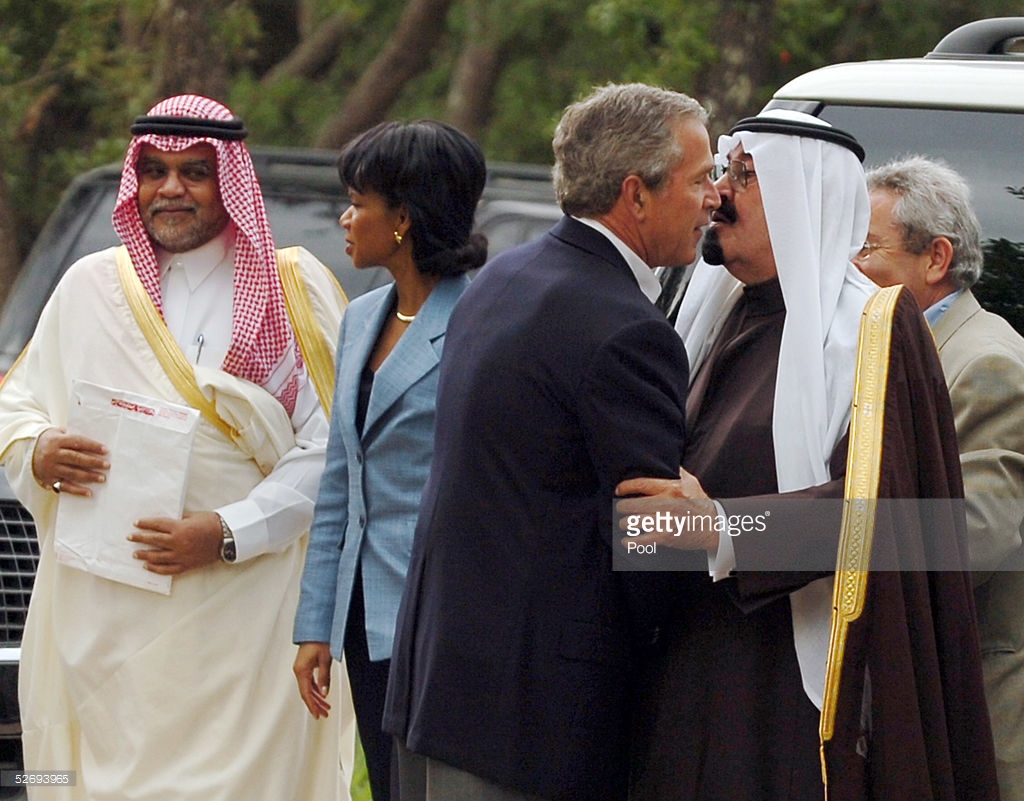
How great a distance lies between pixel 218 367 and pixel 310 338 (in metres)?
0.25

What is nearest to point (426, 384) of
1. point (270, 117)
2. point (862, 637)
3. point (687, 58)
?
point (862, 637)

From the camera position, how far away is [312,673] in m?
3.92

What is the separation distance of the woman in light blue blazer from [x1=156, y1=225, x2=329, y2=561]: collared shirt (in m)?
0.23

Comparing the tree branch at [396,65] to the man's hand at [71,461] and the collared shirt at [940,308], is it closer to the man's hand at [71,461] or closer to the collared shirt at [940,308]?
the man's hand at [71,461]

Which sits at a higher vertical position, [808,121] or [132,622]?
[808,121]

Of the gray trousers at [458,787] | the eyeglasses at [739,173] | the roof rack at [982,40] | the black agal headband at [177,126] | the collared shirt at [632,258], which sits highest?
the roof rack at [982,40]

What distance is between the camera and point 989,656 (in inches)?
135

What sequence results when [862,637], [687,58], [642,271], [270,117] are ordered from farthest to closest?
[270,117] < [687,58] < [642,271] < [862,637]

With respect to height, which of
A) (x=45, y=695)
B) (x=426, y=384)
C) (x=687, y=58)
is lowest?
(x=45, y=695)

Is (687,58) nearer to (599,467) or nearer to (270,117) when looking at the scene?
(270,117)

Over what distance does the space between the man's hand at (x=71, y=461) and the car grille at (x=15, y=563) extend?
1009 millimetres

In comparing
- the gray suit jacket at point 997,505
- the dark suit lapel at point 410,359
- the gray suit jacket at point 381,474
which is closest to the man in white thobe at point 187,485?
the gray suit jacket at point 381,474

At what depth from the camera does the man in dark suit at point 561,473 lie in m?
3.07

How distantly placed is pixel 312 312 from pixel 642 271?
1.39 metres
